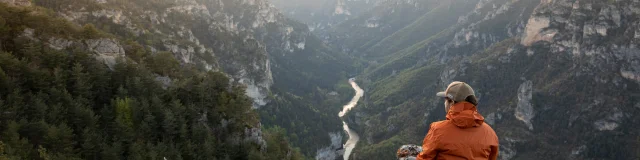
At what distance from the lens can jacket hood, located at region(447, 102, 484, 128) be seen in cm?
944

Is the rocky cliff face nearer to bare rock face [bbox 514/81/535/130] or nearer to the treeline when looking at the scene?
the treeline

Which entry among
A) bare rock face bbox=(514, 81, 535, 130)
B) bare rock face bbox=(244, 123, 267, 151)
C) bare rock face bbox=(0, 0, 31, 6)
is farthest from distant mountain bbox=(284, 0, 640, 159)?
bare rock face bbox=(0, 0, 31, 6)

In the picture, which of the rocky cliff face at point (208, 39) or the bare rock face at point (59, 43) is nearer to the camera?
the bare rock face at point (59, 43)

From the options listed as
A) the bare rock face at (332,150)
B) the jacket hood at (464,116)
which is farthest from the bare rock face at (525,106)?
the jacket hood at (464,116)

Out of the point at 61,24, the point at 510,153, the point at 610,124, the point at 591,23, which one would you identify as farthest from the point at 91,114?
the point at 591,23

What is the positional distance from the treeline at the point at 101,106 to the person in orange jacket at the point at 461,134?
Answer: 21234mm

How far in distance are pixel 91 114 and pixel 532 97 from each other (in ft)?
353

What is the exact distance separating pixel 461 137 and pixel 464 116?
1.55ft

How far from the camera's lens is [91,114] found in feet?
101

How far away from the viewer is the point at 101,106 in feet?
115

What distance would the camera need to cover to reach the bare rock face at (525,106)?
10988 cm

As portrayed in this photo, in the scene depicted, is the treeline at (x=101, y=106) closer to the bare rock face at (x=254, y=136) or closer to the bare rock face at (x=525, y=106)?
the bare rock face at (x=254, y=136)

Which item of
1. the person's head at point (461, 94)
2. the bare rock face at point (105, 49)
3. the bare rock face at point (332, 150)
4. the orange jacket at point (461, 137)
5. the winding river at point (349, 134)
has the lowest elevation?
the winding river at point (349, 134)

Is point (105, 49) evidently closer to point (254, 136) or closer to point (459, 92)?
point (254, 136)
